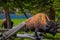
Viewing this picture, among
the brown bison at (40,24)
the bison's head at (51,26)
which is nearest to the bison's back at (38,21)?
the brown bison at (40,24)

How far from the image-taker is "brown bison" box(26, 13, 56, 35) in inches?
180

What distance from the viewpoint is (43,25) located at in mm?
4625

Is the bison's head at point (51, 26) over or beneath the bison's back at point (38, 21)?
beneath

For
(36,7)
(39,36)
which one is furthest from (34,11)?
(39,36)

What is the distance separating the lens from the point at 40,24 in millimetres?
4633

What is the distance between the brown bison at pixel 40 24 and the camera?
457cm

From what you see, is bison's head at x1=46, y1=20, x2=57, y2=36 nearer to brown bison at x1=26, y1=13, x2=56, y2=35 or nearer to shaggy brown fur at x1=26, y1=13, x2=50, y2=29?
brown bison at x1=26, y1=13, x2=56, y2=35

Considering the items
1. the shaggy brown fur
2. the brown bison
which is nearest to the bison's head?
the brown bison

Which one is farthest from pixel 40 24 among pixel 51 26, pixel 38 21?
pixel 51 26

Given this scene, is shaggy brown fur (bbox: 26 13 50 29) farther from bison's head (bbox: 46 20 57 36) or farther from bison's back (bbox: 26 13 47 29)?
bison's head (bbox: 46 20 57 36)

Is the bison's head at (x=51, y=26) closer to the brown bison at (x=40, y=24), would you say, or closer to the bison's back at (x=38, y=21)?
the brown bison at (x=40, y=24)

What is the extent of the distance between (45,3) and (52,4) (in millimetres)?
585

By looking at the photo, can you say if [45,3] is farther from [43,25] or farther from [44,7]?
[43,25]

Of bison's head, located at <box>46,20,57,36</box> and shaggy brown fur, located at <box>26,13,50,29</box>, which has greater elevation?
shaggy brown fur, located at <box>26,13,50,29</box>
